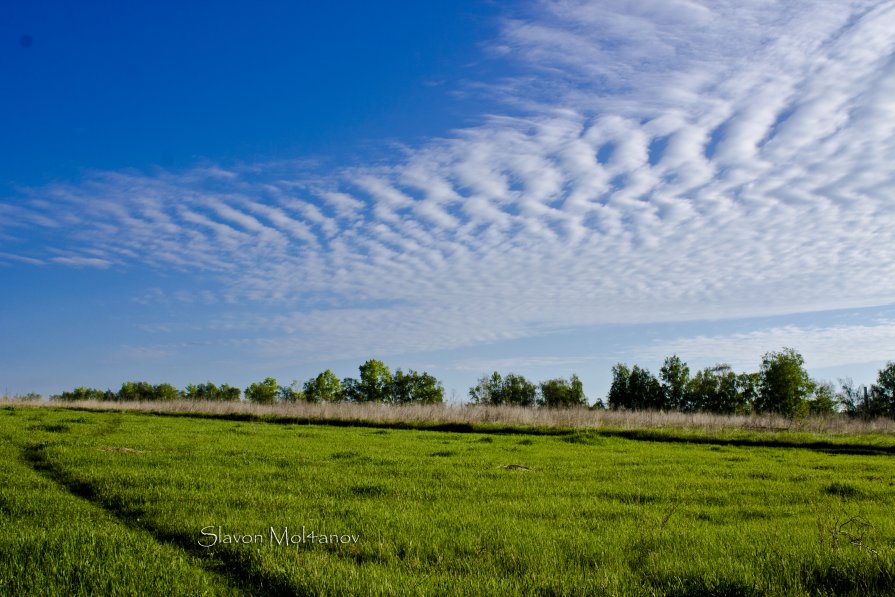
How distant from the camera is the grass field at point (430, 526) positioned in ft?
17.9

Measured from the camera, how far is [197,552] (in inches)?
254

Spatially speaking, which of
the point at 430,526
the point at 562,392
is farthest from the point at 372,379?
the point at 430,526

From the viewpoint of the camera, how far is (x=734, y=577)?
542 centimetres

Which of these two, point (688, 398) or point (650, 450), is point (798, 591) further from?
point (688, 398)

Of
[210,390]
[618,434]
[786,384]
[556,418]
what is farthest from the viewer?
[210,390]

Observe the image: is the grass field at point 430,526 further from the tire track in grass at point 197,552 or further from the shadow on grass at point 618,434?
the shadow on grass at point 618,434

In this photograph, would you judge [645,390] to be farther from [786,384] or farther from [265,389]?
[265,389]

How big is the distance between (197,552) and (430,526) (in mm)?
2786

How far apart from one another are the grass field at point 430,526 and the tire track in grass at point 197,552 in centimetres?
2

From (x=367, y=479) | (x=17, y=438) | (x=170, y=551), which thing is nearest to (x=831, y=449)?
(x=367, y=479)
